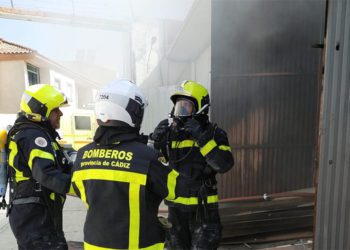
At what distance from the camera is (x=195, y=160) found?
7.83ft

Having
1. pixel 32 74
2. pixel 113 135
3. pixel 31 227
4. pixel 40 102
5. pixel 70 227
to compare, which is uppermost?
pixel 32 74

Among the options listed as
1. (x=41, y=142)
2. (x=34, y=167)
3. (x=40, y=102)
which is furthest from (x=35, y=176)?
(x=40, y=102)

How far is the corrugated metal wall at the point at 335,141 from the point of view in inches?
72.5

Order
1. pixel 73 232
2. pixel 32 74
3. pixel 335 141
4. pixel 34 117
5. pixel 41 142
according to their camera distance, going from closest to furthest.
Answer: pixel 335 141 → pixel 41 142 → pixel 34 117 → pixel 73 232 → pixel 32 74

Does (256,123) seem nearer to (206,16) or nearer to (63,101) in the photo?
(206,16)

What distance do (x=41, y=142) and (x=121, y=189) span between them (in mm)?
1031

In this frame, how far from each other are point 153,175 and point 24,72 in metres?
15.1

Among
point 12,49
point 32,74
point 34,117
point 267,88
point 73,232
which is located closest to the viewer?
point 34,117

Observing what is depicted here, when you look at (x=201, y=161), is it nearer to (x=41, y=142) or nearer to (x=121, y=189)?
(x=121, y=189)

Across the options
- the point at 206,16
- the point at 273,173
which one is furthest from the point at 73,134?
the point at 273,173

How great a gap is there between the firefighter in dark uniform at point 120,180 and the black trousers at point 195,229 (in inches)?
36.2

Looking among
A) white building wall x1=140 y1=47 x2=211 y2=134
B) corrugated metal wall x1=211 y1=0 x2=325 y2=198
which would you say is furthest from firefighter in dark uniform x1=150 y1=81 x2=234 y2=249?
white building wall x1=140 y1=47 x2=211 y2=134

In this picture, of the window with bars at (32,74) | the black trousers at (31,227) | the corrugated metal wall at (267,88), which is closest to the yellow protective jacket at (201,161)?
the black trousers at (31,227)

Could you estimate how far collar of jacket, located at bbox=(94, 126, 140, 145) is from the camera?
1406 millimetres
